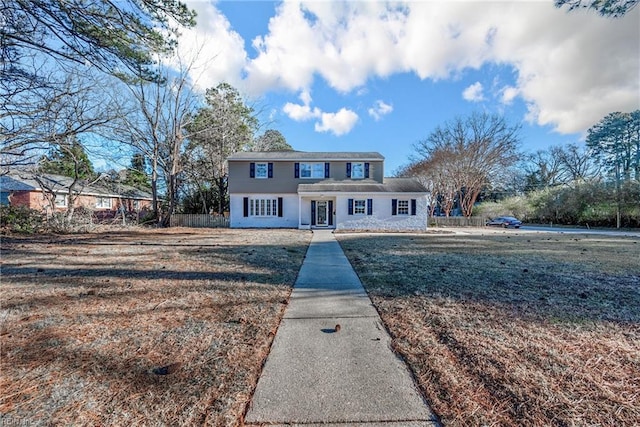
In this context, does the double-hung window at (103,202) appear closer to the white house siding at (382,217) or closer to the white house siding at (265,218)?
the white house siding at (265,218)

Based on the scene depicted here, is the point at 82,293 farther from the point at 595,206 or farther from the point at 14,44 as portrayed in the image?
the point at 595,206

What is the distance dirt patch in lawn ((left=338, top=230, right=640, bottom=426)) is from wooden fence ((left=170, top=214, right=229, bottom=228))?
713 inches

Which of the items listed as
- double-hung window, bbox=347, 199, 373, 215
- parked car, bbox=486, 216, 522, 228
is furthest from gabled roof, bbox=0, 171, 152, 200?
parked car, bbox=486, 216, 522, 228

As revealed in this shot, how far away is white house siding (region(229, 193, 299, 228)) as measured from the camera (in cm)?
2097

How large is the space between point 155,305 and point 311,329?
2.27 metres

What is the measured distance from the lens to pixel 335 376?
7.74 feet

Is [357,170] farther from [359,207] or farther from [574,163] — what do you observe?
[574,163]

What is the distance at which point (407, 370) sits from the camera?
7.99 feet

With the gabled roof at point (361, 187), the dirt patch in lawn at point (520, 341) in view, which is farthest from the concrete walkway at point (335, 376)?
the gabled roof at point (361, 187)

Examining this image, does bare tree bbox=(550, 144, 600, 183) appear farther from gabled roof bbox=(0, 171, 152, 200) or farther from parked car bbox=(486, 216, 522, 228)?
gabled roof bbox=(0, 171, 152, 200)

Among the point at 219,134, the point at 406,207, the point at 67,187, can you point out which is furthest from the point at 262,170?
the point at 67,187

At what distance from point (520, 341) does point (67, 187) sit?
902 inches

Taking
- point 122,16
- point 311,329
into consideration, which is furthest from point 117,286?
point 122,16

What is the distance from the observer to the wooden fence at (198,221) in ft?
71.8
